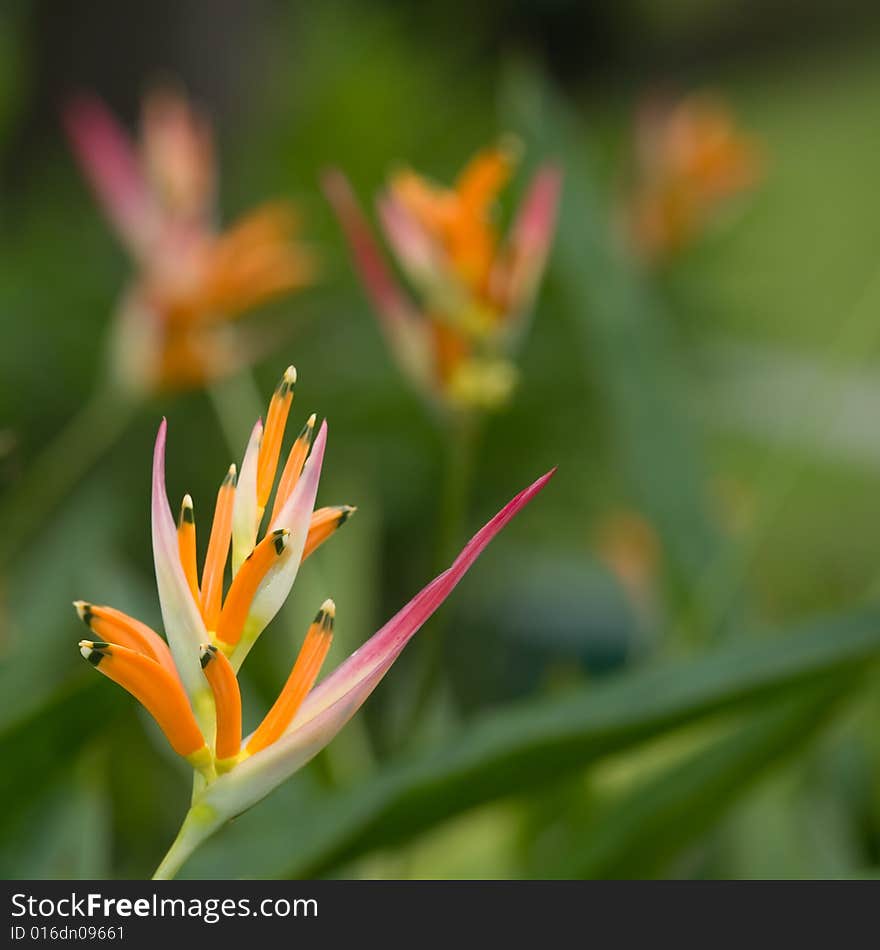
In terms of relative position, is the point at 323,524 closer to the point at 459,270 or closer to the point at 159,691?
the point at 159,691

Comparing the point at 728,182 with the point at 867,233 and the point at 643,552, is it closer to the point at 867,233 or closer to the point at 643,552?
the point at 643,552

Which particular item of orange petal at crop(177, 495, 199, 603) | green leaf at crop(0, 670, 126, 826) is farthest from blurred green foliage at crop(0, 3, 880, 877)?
orange petal at crop(177, 495, 199, 603)

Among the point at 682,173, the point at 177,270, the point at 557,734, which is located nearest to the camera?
the point at 557,734

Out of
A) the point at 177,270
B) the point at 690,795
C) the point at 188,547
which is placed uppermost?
the point at 177,270

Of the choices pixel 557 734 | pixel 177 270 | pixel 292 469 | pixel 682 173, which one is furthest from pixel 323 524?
pixel 682 173
